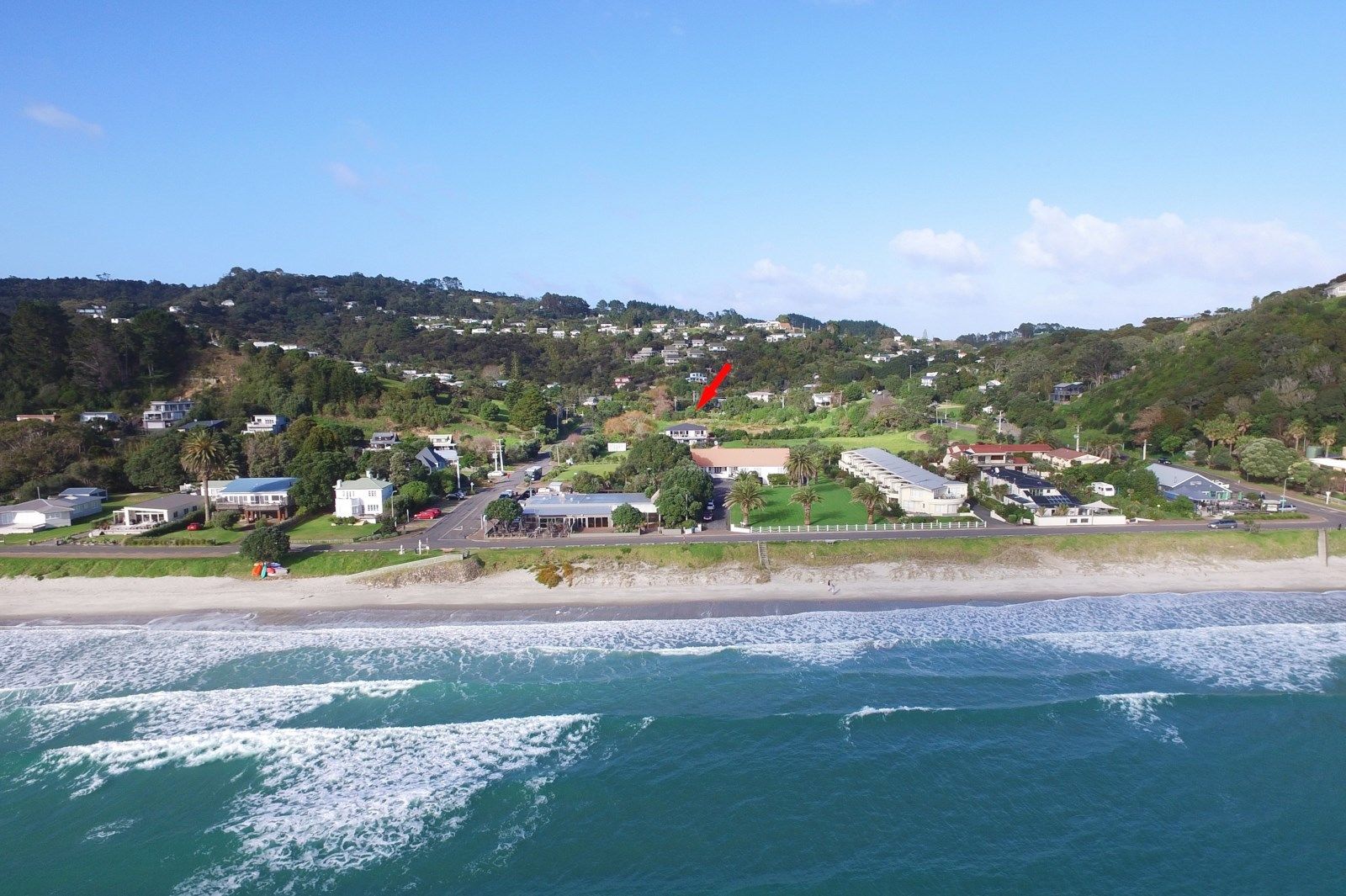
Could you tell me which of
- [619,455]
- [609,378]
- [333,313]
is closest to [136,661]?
[619,455]

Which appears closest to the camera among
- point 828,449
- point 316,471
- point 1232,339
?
point 316,471

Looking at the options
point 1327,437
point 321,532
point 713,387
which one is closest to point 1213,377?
point 1327,437

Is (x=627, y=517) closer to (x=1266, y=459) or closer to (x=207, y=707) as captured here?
(x=207, y=707)

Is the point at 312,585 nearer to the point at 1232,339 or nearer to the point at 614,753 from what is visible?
the point at 614,753

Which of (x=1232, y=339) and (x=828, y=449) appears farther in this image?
(x=1232, y=339)

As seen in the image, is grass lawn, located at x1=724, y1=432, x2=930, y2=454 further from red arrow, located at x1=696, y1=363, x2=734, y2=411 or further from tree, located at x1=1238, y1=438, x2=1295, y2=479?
red arrow, located at x1=696, y1=363, x2=734, y2=411

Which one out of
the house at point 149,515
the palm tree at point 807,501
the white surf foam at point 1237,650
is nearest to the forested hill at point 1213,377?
the white surf foam at point 1237,650
